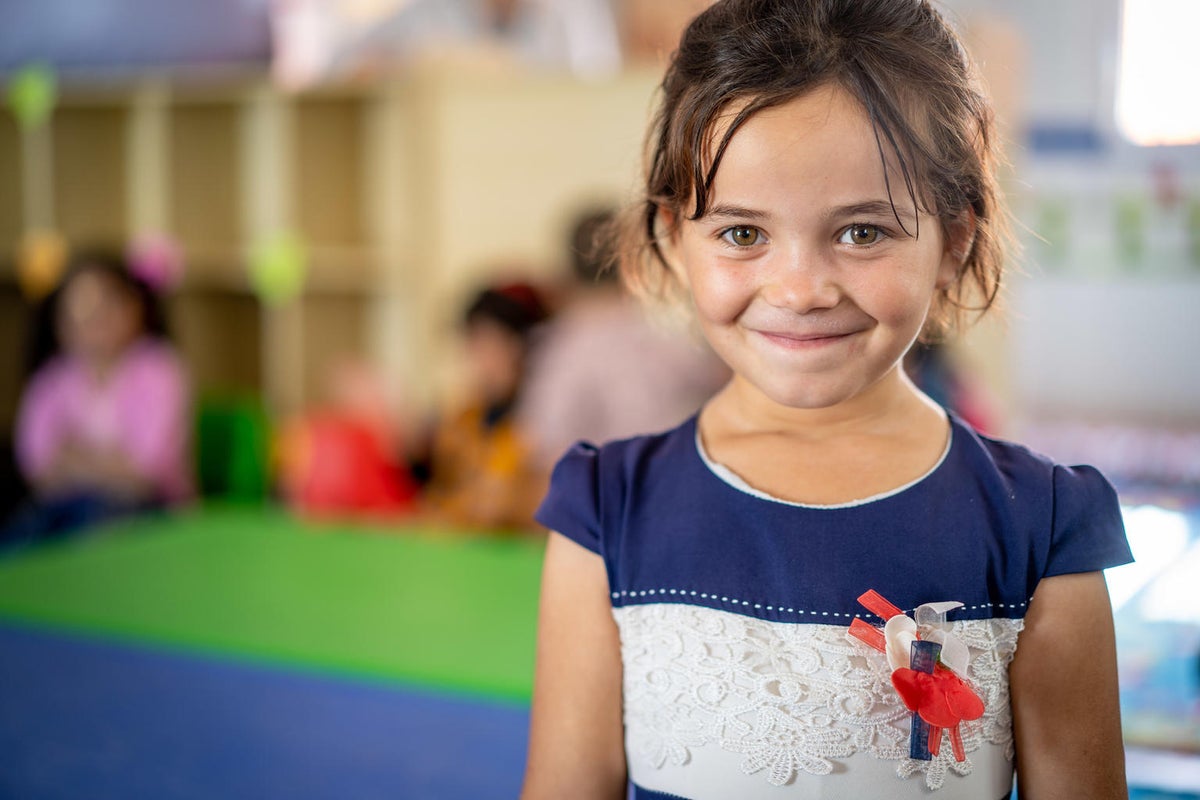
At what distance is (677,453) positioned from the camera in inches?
25.9

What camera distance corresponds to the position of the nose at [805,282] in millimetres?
552

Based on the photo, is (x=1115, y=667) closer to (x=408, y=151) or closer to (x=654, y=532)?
(x=654, y=532)

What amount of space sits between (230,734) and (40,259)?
8.00ft

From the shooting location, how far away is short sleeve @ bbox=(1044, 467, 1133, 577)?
0.58 m

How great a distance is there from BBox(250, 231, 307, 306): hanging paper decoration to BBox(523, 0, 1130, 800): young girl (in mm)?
2643

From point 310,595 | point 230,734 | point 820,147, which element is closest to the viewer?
point 820,147

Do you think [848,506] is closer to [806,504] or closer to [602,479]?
[806,504]

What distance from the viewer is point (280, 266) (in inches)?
123

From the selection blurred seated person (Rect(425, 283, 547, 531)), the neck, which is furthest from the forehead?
blurred seated person (Rect(425, 283, 547, 531))

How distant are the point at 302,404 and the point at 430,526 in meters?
1.07

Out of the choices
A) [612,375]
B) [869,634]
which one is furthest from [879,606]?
[612,375]

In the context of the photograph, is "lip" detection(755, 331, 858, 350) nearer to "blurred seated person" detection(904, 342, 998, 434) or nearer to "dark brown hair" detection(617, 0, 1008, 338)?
"dark brown hair" detection(617, 0, 1008, 338)

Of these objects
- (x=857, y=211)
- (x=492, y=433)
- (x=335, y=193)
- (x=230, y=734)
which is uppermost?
(x=335, y=193)

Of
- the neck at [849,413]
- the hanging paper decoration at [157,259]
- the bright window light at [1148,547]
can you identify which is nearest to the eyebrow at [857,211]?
the neck at [849,413]
